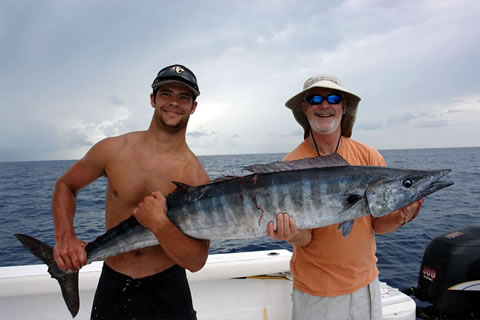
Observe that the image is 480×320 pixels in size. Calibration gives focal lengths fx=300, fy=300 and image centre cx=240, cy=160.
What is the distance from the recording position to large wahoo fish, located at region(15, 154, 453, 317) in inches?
94.0

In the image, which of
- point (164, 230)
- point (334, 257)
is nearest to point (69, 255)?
point (164, 230)

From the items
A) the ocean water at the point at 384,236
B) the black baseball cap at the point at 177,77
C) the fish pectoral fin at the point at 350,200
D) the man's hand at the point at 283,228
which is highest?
the black baseball cap at the point at 177,77

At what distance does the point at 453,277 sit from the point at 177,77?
4068 millimetres

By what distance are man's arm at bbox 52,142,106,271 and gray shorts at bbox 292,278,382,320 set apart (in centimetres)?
194

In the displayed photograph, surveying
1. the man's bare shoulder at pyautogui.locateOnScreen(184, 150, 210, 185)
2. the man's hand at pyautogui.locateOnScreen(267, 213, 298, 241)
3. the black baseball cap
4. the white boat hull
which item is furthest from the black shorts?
the black baseball cap

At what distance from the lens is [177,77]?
2.57 meters

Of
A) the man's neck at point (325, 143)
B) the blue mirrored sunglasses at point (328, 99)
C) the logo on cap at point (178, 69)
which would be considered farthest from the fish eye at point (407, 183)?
the logo on cap at point (178, 69)

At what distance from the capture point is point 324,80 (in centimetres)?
293

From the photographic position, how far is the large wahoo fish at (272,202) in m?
2.39

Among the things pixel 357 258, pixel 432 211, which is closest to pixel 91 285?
pixel 357 258

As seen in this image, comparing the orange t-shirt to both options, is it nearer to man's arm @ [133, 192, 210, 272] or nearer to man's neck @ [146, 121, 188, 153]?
man's arm @ [133, 192, 210, 272]

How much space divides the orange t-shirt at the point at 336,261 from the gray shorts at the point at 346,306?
0.22 feet

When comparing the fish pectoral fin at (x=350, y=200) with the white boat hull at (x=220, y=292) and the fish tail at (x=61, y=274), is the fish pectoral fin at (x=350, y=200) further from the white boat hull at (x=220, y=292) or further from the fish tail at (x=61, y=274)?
the fish tail at (x=61, y=274)

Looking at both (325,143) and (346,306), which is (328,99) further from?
(346,306)
